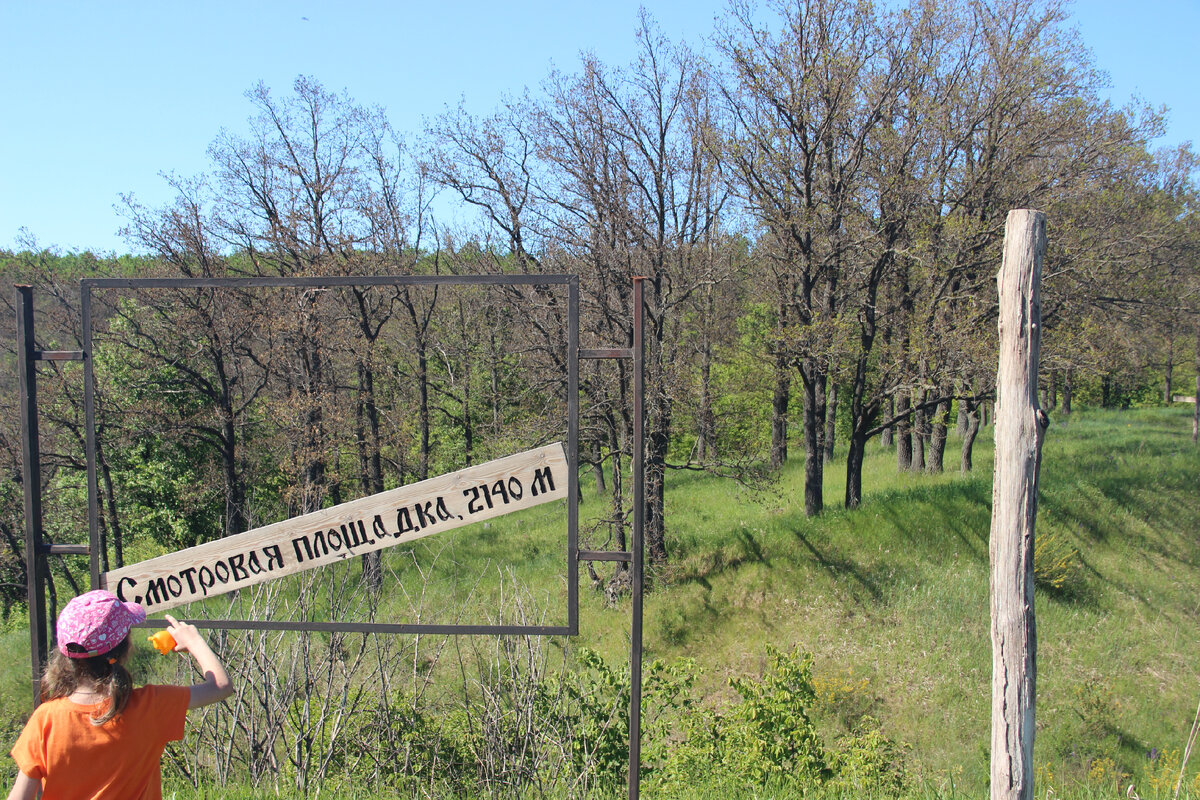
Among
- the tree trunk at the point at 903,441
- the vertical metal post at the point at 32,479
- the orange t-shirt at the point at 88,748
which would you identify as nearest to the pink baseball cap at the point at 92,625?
the orange t-shirt at the point at 88,748

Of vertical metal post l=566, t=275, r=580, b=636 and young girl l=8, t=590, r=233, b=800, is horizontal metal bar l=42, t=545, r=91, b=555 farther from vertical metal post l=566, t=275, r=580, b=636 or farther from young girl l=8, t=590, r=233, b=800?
vertical metal post l=566, t=275, r=580, b=636

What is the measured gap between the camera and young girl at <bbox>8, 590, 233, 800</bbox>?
1.79 m

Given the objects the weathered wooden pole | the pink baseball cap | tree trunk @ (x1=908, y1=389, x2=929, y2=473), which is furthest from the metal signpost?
tree trunk @ (x1=908, y1=389, x2=929, y2=473)

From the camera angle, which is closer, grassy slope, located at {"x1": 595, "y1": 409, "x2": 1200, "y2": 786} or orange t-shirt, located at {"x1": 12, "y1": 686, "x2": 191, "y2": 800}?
orange t-shirt, located at {"x1": 12, "y1": 686, "x2": 191, "y2": 800}

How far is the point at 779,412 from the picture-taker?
810 inches

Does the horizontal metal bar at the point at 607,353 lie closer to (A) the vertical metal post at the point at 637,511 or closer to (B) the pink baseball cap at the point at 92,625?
(A) the vertical metal post at the point at 637,511

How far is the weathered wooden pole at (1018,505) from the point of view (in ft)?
8.25

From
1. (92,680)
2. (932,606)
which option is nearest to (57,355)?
(92,680)

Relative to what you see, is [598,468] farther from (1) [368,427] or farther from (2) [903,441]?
(2) [903,441]

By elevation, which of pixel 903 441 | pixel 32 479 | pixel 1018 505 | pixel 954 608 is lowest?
pixel 954 608

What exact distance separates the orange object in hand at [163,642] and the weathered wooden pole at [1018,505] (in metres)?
2.54

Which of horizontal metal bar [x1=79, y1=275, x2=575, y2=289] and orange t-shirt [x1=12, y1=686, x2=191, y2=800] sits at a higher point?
horizontal metal bar [x1=79, y1=275, x2=575, y2=289]

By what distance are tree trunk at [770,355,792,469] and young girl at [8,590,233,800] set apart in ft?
41.6

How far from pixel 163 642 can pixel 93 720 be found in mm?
302
